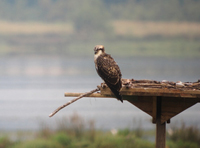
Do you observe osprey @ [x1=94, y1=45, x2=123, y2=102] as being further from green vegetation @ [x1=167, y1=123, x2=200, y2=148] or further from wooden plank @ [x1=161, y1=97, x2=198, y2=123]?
green vegetation @ [x1=167, y1=123, x2=200, y2=148]

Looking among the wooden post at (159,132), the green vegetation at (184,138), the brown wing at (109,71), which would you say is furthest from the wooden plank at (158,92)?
the green vegetation at (184,138)

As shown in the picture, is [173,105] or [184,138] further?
[184,138]

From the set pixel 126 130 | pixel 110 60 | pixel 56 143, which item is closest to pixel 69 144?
pixel 56 143

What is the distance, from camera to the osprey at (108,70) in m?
4.55

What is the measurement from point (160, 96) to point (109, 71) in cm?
79

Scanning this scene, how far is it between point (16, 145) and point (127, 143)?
290 centimetres

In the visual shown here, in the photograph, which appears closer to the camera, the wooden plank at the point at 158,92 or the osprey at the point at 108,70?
the wooden plank at the point at 158,92

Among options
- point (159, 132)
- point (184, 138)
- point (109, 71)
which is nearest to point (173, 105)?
point (159, 132)

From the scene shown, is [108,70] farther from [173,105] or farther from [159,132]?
[159,132]

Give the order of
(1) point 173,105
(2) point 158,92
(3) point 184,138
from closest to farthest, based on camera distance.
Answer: (2) point 158,92, (1) point 173,105, (3) point 184,138

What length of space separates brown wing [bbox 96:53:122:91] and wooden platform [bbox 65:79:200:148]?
0.11 m

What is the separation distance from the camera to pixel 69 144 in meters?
8.82

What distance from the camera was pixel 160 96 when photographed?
485cm

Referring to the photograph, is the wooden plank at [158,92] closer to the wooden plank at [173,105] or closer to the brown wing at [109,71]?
the brown wing at [109,71]
